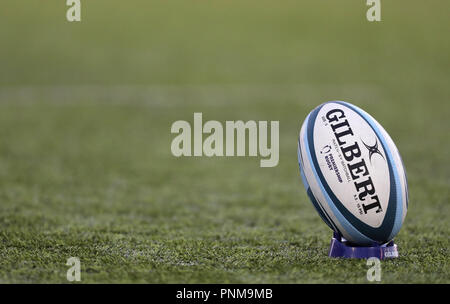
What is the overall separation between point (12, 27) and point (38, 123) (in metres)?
6.03

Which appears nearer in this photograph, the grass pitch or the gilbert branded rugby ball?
the gilbert branded rugby ball

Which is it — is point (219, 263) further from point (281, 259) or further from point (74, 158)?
point (74, 158)

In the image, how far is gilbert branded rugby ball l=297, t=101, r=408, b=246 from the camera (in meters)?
2.63

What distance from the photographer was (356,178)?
8.66ft

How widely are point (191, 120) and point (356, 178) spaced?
4.99m

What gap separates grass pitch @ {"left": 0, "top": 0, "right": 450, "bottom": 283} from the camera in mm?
2805

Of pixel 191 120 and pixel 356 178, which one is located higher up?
pixel 191 120

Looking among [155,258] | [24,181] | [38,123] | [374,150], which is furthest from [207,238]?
[38,123]

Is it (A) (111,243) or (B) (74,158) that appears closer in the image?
(A) (111,243)

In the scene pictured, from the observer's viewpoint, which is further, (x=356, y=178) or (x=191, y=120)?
(x=191, y=120)

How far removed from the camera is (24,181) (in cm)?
465

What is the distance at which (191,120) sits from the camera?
24.6ft

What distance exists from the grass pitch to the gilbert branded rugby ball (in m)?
0.17

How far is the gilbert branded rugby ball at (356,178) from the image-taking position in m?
2.63
